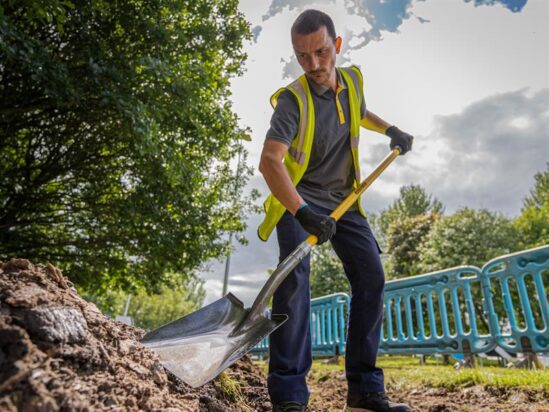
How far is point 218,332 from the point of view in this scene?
6.97 feet

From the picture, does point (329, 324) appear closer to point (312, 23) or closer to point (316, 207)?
point (316, 207)

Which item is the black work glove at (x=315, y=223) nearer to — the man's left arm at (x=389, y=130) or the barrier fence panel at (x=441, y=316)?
the man's left arm at (x=389, y=130)

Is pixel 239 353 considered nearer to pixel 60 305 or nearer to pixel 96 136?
pixel 60 305

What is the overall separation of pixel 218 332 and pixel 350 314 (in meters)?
0.79

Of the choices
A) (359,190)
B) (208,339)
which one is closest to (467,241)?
(359,190)

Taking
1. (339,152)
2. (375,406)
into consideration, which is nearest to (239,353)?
(375,406)

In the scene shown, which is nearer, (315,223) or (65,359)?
(65,359)

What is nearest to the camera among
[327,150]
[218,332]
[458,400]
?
[218,332]

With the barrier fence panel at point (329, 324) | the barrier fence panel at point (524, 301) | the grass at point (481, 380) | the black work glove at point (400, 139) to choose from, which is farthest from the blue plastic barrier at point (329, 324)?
the black work glove at point (400, 139)

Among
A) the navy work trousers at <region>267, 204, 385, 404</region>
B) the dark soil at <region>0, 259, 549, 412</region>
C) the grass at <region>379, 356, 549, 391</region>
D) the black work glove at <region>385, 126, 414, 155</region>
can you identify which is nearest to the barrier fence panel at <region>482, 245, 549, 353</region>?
the grass at <region>379, 356, 549, 391</region>

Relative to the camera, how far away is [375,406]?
6.48 ft

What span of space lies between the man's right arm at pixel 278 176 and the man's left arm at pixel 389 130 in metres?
1.13

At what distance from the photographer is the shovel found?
71.9 inches

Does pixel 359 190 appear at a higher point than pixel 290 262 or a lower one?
higher
